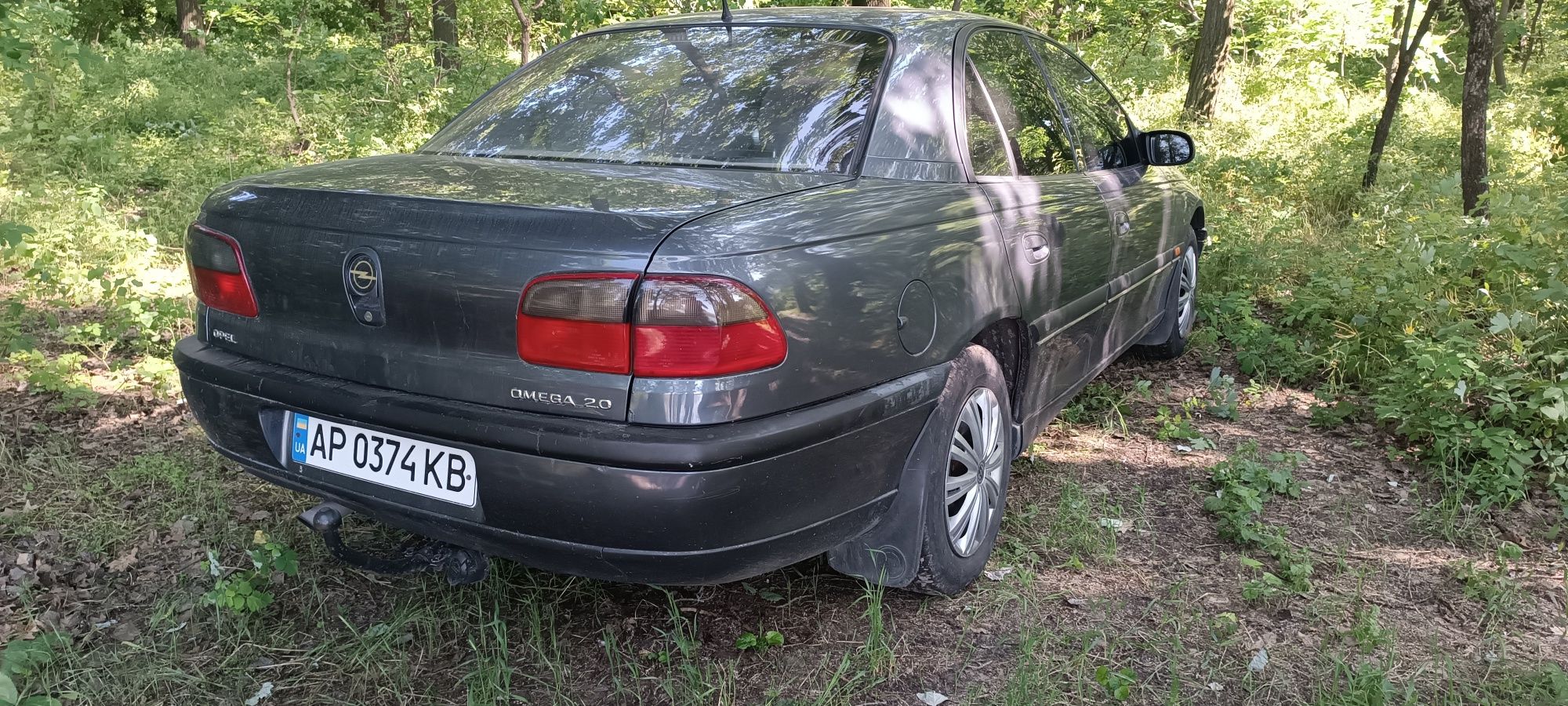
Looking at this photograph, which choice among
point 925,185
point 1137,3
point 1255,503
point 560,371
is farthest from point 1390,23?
point 560,371

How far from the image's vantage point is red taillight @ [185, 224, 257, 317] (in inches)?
91.4

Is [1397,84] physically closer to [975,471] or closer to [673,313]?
[975,471]

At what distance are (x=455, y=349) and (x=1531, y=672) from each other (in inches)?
103

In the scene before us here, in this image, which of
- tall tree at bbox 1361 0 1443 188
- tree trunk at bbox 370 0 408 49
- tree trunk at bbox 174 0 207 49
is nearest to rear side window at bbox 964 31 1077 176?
tall tree at bbox 1361 0 1443 188

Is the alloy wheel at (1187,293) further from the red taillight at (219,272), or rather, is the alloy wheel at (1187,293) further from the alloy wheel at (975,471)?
the red taillight at (219,272)

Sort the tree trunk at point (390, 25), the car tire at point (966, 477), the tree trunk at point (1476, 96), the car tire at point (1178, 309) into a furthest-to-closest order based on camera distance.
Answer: the tree trunk at point (390, 25) → the tree trunk at point (1476, 96) → the car tire at point (1178, 309) → the car tire at point (966, 477)

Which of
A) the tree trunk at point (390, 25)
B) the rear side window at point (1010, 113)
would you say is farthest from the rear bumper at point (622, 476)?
the tree trunk at point (390, 25)

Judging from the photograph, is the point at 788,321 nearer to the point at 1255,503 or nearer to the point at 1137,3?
the point at 1255,503

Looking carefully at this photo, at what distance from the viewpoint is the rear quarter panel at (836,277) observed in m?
1.88

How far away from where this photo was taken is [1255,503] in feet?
10.7

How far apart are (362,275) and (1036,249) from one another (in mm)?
1779

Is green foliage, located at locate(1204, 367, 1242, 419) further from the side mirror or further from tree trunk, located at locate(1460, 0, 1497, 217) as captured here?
tree trunk, located at locate(1460, 0, 1497, 217)

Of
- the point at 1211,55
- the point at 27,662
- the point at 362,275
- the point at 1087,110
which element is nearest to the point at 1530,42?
the point at 1211,55

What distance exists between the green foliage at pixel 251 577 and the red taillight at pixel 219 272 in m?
0.65
